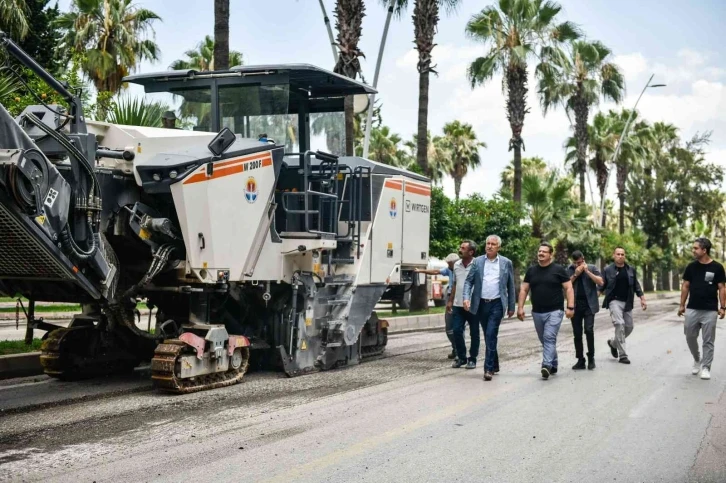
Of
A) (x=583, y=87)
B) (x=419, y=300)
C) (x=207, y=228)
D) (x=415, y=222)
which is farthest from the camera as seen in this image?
(x=583, y=87)

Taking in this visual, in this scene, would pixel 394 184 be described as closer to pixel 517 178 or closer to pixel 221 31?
pixel 221 31

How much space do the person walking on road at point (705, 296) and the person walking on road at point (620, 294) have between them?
1620 mm

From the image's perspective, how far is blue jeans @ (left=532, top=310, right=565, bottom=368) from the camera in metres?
11.6

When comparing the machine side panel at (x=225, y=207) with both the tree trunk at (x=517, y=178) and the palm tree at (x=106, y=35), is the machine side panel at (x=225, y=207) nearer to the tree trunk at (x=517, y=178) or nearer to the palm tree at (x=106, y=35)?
the palm tree at (x=106, y=35)

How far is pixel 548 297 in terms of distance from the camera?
11.9 m

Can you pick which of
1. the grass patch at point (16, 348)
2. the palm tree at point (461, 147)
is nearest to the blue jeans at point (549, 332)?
the grass patch at point (16, 348)

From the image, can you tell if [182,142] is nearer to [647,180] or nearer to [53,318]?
[53,318]

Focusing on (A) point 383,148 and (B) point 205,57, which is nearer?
(B) point 205,57

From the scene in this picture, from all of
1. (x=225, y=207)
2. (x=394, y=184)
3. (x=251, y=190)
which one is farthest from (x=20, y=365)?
(x=394, y=184)

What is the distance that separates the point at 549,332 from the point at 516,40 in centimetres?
2595

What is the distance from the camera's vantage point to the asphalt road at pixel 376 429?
625cm

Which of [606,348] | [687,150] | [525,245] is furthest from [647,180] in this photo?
[606,348]

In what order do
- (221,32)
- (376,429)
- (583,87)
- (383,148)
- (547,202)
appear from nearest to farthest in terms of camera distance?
(376,429) → (221,32) → (547,202) → (583,87) → (383,148)

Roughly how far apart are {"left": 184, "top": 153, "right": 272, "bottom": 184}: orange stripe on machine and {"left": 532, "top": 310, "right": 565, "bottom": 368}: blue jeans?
433 cm
